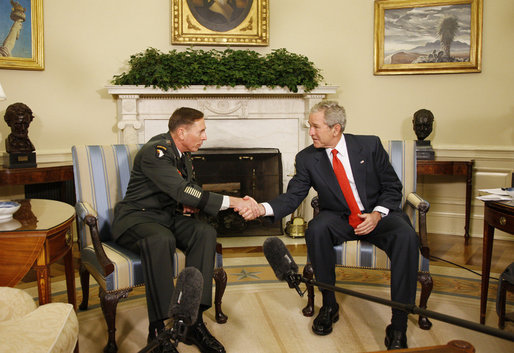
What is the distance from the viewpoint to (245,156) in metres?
4.92

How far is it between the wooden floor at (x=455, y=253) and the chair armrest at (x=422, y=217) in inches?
50.5

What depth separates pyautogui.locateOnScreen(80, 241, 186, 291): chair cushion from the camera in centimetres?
244

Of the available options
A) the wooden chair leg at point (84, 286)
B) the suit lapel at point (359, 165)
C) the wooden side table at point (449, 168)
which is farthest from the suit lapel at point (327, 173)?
the wooden side table at point (449, 168)

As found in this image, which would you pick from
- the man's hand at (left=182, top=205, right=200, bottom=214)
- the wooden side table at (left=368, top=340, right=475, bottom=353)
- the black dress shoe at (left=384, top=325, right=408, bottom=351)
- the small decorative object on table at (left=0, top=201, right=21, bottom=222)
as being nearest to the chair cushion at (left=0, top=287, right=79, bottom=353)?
the small decorative object on table at (left=0, top=201, right=21, bottom=222)

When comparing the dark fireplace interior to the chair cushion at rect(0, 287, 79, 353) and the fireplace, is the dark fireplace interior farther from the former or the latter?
the chair cushion at rect(0, 287, 79, 353)

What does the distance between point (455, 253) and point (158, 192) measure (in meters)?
3.04

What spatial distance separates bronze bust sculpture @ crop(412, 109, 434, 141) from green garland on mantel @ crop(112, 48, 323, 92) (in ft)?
3.64

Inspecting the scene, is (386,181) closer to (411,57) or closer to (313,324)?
(313,324)

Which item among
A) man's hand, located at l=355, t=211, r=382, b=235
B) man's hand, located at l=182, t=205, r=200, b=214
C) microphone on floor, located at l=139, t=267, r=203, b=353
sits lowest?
man's hand, located at l=355, t=211, r=382, b=235

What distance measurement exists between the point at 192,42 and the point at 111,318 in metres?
3.50

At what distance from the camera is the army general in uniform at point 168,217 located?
246 centimetres

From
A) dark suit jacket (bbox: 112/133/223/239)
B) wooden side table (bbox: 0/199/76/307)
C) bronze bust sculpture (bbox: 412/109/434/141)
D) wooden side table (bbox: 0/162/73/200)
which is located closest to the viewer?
wooden side table (bbox: 0/199/76/307)

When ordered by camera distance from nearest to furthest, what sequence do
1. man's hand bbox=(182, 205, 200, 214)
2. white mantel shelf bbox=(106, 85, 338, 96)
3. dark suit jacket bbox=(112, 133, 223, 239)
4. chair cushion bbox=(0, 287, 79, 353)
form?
chair cushion bbox=(0, 287, 79, 353), dark suit jacket bbox=(112, 133, 223, 239), man's hand bbox=(182, 205, 200, 214), white mantel shelf bbox=(106, 85, 338, 96)

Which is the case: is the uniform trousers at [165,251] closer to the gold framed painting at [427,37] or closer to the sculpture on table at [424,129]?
the sculpture on table at [424,129]
